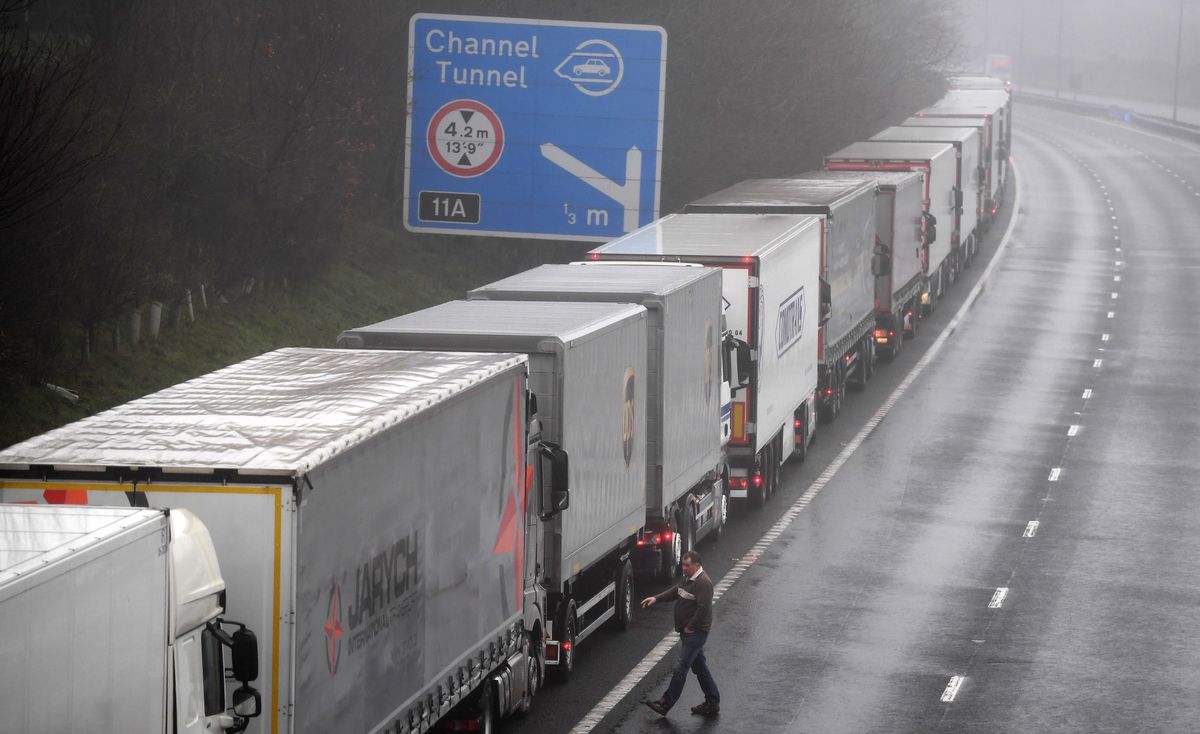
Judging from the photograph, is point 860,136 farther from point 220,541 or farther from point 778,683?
point 220,541

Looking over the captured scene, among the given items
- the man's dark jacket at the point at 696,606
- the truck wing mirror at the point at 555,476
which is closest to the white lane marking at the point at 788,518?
the man's dark jacket at the point at 696,606

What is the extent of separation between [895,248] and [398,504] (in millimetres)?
28500

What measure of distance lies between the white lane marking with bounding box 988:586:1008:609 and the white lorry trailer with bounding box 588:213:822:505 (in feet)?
14.0

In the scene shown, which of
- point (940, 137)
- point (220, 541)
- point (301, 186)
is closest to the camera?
point (220, 541)

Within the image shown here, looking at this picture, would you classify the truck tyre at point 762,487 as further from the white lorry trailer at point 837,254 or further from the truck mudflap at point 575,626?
the truck mudflap at point 575,626

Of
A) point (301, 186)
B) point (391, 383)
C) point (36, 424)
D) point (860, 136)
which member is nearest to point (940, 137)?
point (860, 136)

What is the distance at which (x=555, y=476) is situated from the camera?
1642 cm

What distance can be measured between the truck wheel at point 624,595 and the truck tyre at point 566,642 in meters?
1.88

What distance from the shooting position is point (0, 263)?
71.4ft

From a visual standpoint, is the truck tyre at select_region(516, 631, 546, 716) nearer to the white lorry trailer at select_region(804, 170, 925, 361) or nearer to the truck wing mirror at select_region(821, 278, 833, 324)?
→ the truck wing mirror at select_region(821, 278, 833, 324)

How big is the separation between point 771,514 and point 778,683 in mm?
8815

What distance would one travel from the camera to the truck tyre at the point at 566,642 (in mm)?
17984

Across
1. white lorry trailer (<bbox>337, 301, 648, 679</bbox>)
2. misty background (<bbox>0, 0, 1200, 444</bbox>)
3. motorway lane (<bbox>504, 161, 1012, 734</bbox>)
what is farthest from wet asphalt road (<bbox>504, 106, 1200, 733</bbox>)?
misty background (<bbox>0, 0, 1200, 444</bbox>)

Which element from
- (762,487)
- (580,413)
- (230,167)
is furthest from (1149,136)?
(580,413)
